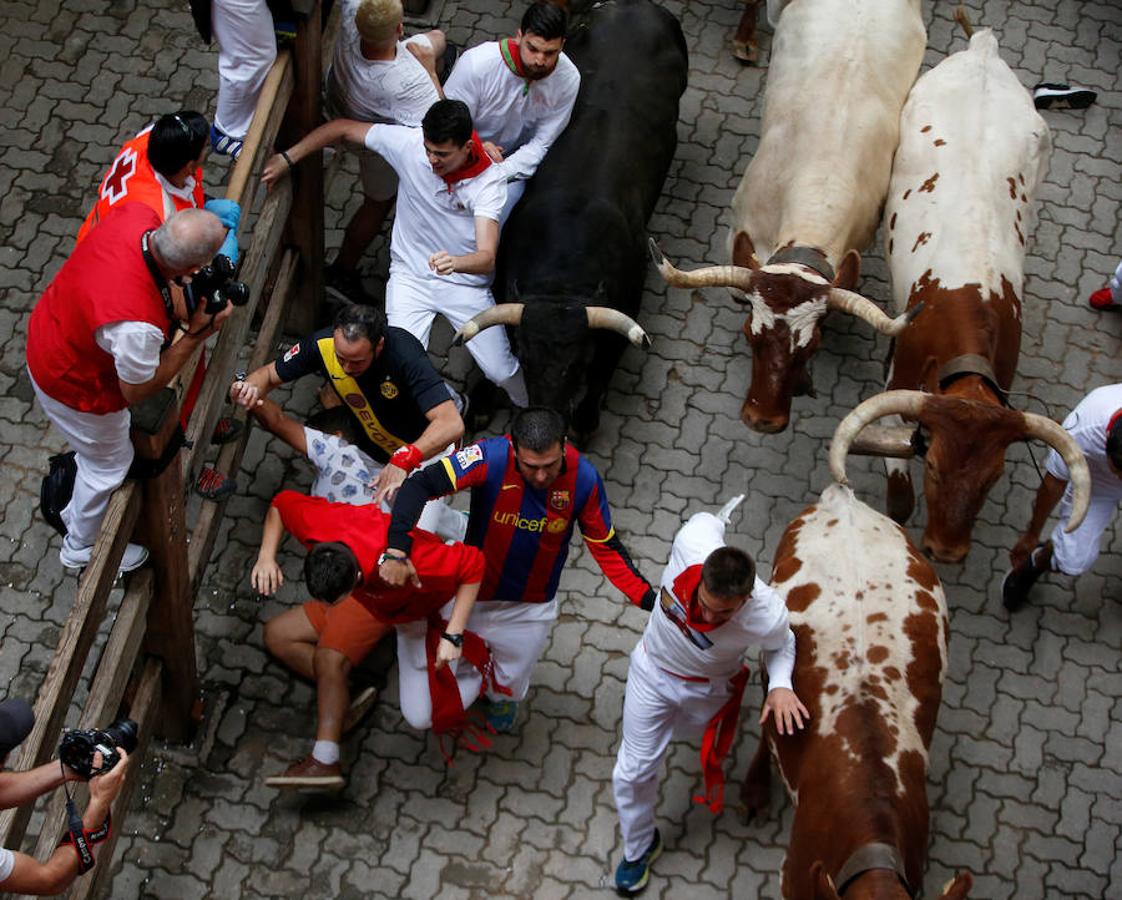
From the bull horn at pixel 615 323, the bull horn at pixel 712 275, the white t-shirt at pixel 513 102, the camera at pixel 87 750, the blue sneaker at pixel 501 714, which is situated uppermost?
the white t-shirt at pixel 513 102

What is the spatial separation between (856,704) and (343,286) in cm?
449

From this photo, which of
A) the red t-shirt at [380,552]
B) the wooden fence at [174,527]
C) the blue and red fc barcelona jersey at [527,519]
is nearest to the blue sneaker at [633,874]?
the blue and red fc barcelona jersey at [527,519]

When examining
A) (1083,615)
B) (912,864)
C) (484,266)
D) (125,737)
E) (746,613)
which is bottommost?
(125,737)

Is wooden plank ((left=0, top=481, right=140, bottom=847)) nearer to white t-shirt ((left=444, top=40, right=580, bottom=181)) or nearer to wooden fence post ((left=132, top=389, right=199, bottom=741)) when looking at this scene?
wooden fence post ((left=132, top=389, right=199, bottom=741))

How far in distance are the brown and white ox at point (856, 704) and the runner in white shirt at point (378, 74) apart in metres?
3.38

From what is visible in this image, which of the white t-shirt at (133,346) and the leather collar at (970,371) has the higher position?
the leather collar at (970,371)

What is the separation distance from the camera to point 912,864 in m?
6.33

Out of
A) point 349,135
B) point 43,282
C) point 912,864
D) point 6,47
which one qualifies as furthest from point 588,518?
point 6,47

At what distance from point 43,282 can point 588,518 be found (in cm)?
436

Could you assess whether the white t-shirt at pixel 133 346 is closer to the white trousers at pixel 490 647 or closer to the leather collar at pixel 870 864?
the white trousers at pixel 490 647

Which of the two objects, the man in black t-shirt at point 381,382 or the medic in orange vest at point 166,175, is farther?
the man in black t-shirt at point 381,382

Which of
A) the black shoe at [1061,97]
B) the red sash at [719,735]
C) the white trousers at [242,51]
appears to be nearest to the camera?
the red sash at [719,735]

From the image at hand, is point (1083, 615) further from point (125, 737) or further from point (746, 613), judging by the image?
point (125, 737)

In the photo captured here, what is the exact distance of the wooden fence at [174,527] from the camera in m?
6.13
